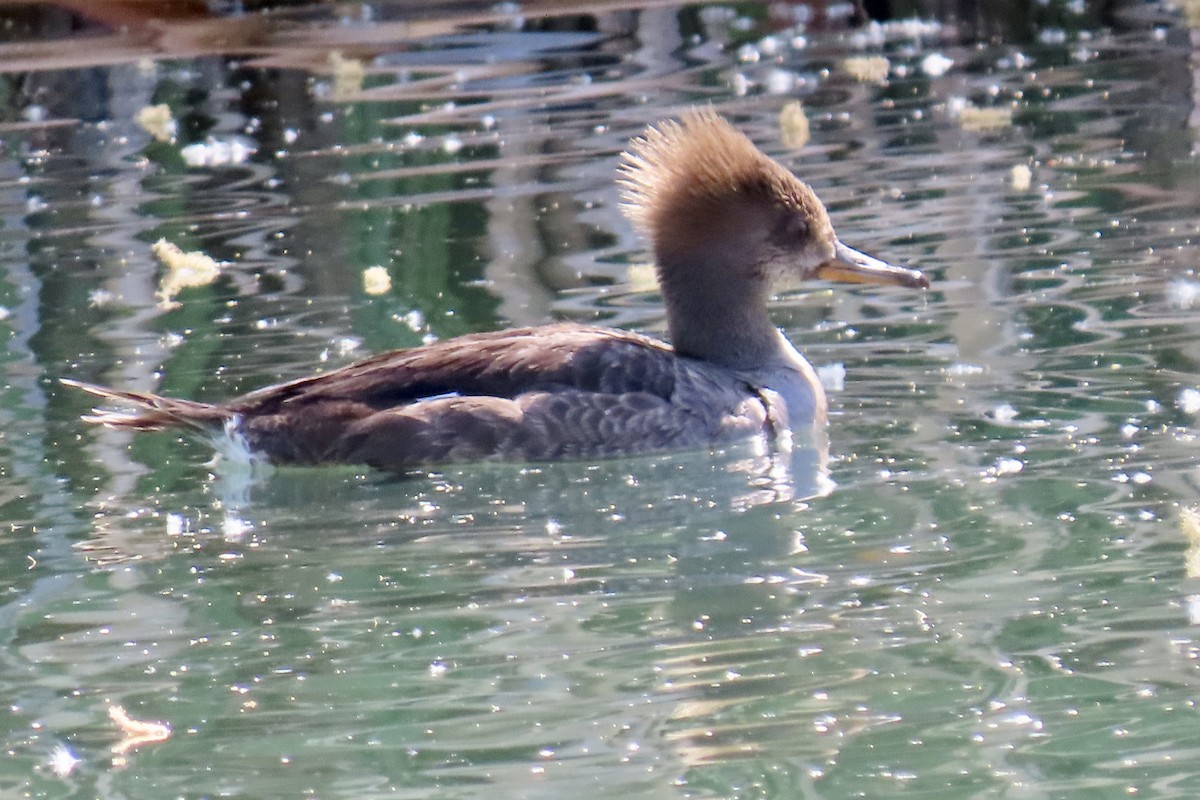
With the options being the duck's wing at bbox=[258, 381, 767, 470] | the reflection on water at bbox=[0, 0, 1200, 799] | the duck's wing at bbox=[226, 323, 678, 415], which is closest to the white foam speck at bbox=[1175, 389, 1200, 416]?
the reflection on water at bbox=[0, 0, 1200, 799]

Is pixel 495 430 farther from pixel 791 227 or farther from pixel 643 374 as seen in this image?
pixel 791 227

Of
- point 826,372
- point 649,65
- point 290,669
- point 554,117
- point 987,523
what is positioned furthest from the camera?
point 649,65

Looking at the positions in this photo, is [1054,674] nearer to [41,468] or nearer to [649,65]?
[41,468]

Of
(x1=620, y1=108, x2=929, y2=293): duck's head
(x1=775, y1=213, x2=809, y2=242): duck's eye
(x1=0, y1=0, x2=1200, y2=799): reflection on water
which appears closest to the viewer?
(x1=0, y1=0, x2=1200, y2=799): reflection on water

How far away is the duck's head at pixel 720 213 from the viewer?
721 cm

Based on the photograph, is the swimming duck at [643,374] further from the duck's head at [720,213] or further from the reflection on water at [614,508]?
the reflection on water at [614,508]

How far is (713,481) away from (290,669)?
6.40ft

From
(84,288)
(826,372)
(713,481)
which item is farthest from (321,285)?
(713,481)

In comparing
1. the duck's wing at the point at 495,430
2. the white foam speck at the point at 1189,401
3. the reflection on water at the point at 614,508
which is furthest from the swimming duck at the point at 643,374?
the white foam speck at the point at 1189,401

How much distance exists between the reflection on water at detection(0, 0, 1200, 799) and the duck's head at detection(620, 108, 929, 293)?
20.1 inches

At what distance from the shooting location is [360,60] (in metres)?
15.5

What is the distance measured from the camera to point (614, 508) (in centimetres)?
602

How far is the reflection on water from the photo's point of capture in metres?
4.22

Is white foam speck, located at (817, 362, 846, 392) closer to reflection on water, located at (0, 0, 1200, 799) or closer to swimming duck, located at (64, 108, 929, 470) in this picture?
reflection on water, located at (0, 0, 1200, 799)
